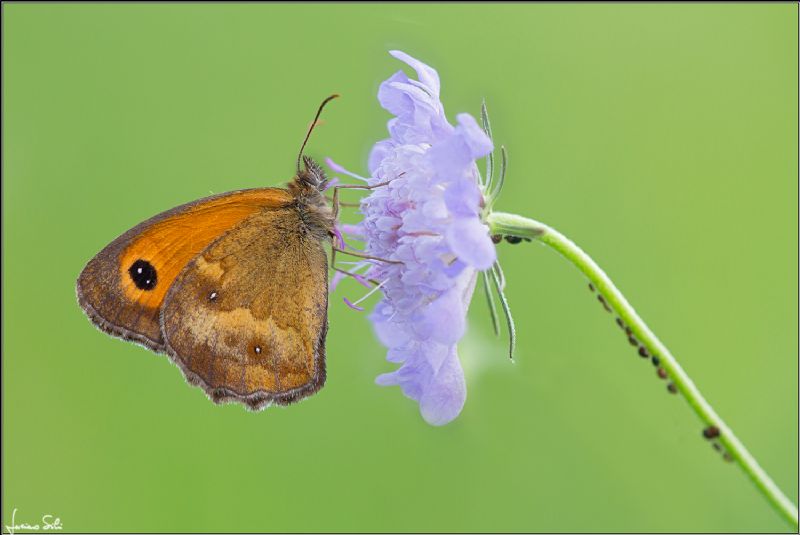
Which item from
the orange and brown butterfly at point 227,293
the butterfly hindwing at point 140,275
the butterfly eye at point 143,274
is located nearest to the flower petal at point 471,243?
the orange and brown butterfly at point 227,293

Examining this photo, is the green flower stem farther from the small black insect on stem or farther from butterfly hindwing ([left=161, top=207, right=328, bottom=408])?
butterfly hindwing ([left=161, top=207, right=328, bottom=408])

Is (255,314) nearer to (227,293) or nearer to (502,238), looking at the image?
(227,293)

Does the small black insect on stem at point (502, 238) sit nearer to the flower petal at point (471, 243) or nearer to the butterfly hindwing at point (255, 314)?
the flower petal at point (471, 243)

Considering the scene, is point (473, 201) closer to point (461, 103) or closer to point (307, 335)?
point (307, 335)

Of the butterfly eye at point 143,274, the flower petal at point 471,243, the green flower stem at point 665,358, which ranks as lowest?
the green flower stem at point 665,358

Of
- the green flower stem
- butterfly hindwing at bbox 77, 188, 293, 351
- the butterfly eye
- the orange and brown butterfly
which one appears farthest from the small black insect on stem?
the butterfly eye

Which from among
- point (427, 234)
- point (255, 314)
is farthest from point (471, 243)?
point (255, 314)

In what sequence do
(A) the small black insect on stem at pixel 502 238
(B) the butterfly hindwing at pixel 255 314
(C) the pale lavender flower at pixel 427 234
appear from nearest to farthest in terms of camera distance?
(C) the pale lavender flower at pixel 427 234 → (A) the small black insect on stem at pixel 502 238 → (B) the butterfly hindwing at pixel 255 314
